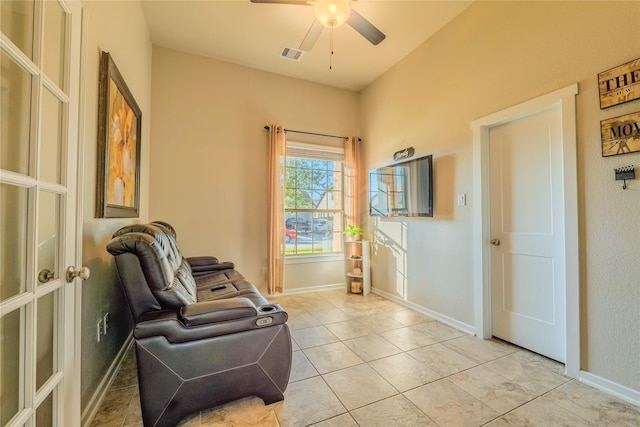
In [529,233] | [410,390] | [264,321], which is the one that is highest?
[529,233]

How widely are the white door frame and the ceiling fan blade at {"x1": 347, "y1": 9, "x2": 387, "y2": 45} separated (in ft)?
4.06

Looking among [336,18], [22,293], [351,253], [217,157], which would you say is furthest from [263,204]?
[22,293]

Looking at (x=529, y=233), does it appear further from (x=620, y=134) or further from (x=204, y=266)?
(x=204, y=266)

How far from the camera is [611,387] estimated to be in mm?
1723

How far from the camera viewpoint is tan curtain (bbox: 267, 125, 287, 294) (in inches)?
147

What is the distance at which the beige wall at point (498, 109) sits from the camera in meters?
1.71

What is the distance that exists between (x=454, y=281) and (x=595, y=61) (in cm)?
207

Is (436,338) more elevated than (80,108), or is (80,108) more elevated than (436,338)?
(80,108)

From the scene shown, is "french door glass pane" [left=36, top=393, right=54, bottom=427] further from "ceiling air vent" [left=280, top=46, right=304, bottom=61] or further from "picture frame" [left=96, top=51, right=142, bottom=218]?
"ceiling air vent" [left=280, top=46, right=304, bottom=61]

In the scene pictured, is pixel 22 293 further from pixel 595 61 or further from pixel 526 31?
pixel 526 31

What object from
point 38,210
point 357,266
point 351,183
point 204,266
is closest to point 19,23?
point 38,210

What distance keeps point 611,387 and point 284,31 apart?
410 cm

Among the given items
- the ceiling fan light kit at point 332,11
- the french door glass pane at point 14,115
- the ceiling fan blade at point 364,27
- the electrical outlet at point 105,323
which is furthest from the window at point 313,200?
the french door glass pane at point 14,115

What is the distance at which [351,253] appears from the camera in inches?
163
